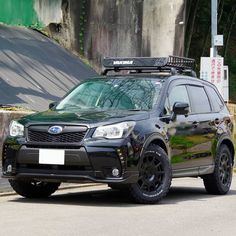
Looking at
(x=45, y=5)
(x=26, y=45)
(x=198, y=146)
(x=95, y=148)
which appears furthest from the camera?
(x=45, y=5)

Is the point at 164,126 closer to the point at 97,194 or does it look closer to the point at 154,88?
the point at 154,88

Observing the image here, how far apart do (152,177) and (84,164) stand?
993 millimetres

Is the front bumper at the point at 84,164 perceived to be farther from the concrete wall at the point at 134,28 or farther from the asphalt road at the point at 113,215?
the concrete wall at the point at 134,28

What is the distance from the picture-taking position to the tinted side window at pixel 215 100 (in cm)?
1189

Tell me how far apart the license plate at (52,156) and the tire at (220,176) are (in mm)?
2895

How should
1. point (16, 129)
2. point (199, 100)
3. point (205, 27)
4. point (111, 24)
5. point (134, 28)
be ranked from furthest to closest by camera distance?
point (205, 27) < point (134, 28) < point (111, 24) < point (199, 100) < point (16, 129)

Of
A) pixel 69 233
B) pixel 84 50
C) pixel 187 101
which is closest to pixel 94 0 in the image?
pixel 84 50

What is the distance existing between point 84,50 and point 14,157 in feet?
42.2

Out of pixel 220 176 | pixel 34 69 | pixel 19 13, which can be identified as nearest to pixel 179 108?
pixel 220 176

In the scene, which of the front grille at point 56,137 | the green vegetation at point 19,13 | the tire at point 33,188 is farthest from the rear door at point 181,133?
the green vegetation at point 19,13

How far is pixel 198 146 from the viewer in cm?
1095

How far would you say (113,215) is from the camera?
28.9ft

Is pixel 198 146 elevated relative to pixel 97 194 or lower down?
elevated

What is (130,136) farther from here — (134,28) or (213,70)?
(134,28)
